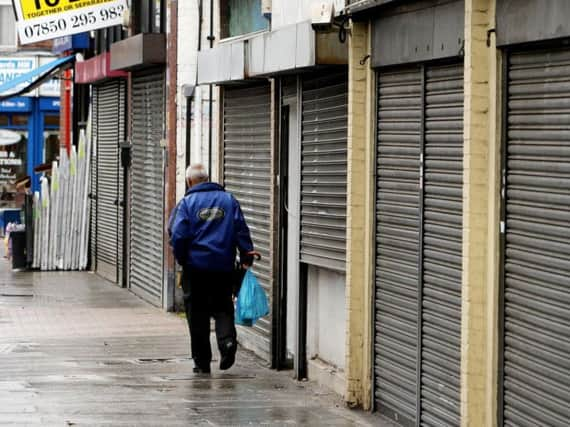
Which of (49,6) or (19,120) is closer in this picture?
(49,6)

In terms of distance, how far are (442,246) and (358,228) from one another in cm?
156

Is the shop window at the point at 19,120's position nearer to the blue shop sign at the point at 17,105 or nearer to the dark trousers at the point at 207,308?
the blue shop sign at the point at 17,105

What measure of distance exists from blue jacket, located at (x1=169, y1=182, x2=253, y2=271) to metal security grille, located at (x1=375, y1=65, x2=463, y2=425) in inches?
85.7

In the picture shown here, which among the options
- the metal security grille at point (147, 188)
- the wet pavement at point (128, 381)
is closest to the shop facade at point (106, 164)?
the metal security grille at point (147, 188)

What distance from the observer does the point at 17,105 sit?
38.7 m

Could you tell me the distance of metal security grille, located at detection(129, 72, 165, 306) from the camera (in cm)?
1981

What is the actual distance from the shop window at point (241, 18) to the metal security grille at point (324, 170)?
6.21 feet

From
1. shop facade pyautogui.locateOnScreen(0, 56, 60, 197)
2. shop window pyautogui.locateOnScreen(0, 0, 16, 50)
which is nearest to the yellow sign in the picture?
shop facade pyautogui.locateOnScreen(0, 56, 60, 197)

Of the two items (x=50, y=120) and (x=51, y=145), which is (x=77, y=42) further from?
(x=50, y=120)

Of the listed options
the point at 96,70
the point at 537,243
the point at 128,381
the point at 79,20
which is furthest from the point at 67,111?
the point at 537,243

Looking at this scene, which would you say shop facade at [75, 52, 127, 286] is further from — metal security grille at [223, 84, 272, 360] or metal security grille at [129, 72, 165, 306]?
metal security grille at [223, 84, 272, 360]

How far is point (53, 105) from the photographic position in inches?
1533

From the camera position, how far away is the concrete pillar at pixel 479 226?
8.75 meters

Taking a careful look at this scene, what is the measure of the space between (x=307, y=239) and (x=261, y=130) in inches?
74.8
